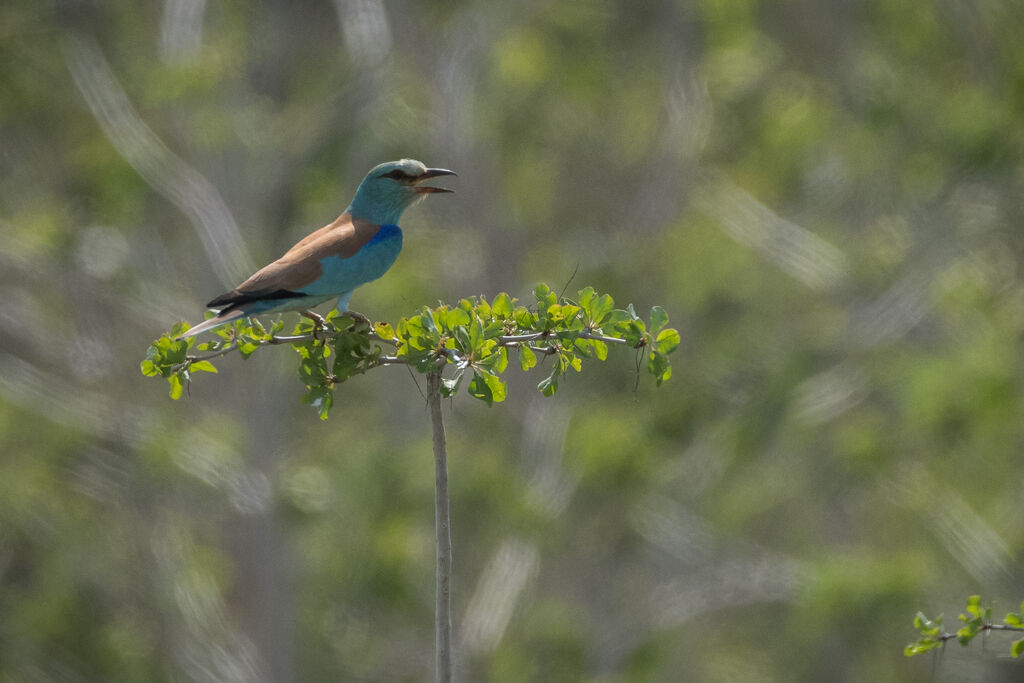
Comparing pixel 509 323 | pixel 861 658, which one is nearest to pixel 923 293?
pixel 861 658

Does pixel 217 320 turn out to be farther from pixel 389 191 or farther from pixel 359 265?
pixel 389 191

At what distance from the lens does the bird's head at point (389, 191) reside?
5348mm

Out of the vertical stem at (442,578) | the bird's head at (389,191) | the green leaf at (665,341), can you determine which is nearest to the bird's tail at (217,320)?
the vertical stem at (442,578)

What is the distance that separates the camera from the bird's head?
17.5ft

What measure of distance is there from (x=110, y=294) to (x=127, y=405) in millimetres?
1699

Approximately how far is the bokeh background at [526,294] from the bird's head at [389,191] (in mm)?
9922

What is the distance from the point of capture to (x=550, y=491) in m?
16.8

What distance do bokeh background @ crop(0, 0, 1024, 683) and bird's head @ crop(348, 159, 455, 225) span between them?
32.6 ft

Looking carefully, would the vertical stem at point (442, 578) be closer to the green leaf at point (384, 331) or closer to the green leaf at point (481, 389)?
the green leaf at point (481, 389)

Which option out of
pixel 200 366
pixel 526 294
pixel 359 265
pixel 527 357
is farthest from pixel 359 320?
pixel 526 294

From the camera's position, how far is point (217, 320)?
4.27 meters

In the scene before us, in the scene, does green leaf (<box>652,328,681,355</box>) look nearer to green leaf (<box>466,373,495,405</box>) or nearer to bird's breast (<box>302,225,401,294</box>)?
green leaf (<box>466,373,495,405</box>)

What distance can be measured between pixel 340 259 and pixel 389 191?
648mm

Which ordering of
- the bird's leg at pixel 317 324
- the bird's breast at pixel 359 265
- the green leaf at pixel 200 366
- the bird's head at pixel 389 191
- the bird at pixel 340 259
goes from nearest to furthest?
the green leaf at pixel 200 366 < the bird's leg at pixel 317 324 < the bird at pixel 340 259 < the bird's breast at pixel 359 265 < the bird's head at pixel 389 191
